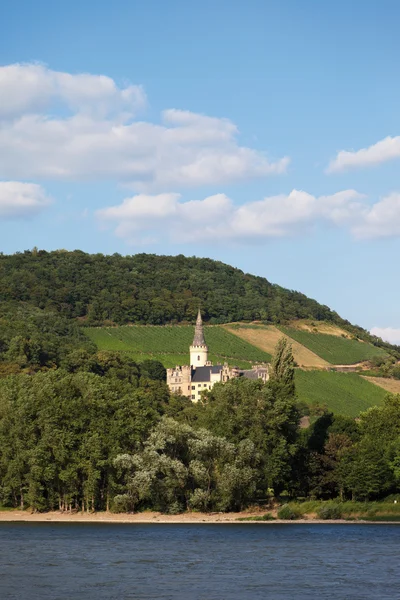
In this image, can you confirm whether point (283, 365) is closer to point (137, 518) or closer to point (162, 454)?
point (162, 454)

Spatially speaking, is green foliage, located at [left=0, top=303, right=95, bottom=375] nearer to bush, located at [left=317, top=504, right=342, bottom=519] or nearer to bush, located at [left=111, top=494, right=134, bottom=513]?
bush, located at [left=111, top=494, right=134, bottom=513]

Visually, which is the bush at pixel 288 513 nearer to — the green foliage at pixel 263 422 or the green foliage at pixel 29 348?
the green foliage at pixel 263 422

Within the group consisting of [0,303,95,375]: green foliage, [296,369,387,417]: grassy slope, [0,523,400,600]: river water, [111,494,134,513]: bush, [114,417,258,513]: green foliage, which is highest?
[0,303,95,375]: green foliage

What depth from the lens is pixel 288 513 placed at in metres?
82.5

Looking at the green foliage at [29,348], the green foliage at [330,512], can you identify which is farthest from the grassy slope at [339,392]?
the green foliage at [330,512]

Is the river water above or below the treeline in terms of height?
below

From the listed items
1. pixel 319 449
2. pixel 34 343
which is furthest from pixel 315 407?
pixel 319 449

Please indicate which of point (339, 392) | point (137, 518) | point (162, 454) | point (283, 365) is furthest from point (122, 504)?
point (339, 392)

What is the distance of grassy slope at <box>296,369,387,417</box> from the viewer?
172625mm

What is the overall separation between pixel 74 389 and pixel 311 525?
24.6 metres

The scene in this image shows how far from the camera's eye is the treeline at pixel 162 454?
82812 millimetres

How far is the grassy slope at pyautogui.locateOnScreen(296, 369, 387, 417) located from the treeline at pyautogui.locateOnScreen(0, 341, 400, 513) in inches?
3028

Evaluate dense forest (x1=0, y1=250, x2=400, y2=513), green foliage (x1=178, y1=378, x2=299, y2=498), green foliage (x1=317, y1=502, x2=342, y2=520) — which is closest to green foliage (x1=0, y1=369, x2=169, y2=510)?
dense forest (x1=0, y1=250, x2=400, y2=513)

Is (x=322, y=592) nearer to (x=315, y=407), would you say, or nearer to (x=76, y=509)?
(x=76, y=509)
